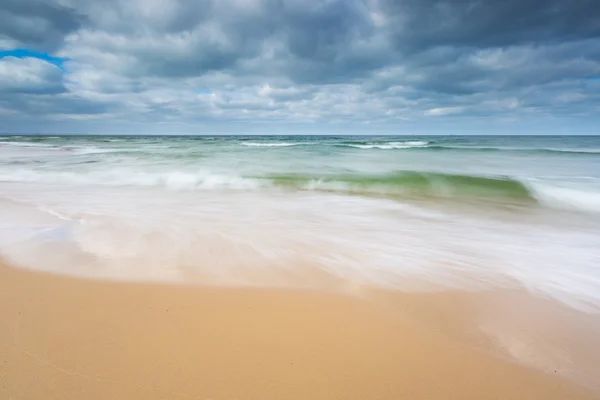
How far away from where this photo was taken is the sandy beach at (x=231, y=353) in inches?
76.5

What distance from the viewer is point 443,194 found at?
9.48 metres

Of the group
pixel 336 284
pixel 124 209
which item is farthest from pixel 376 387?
pixel 124 209

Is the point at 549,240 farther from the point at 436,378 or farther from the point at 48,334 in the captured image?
the point at 48,334

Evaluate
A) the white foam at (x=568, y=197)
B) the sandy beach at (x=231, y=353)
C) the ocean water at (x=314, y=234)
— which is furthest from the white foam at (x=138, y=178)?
the white foam at (x=568, y=197)

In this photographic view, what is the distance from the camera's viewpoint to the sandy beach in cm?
194

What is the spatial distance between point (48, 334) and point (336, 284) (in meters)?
2.32

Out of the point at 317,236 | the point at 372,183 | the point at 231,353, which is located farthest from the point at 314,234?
the point at 372,183

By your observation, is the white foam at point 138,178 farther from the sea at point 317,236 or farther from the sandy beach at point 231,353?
the sandy beach at point 231,353

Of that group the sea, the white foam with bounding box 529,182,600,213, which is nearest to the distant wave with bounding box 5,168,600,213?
the white foam with bounding box 529,182,600,213

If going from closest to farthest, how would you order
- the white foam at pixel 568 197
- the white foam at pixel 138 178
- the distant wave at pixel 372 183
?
the white foam at pixel 568 197 < the distant wave at pixel 372 183 < the white foam at pixel 138 178

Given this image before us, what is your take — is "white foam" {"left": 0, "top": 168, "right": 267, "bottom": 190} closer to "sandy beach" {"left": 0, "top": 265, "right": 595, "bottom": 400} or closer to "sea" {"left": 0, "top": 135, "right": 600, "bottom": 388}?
"sea" {"left": 0, "top": 135, "right": 600, "bottom": 388}

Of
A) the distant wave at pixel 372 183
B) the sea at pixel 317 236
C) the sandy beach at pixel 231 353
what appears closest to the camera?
the sandy beach at pixel 231 353

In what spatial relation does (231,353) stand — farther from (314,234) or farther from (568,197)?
(568,197)

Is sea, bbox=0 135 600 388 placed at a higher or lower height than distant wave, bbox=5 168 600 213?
lower
